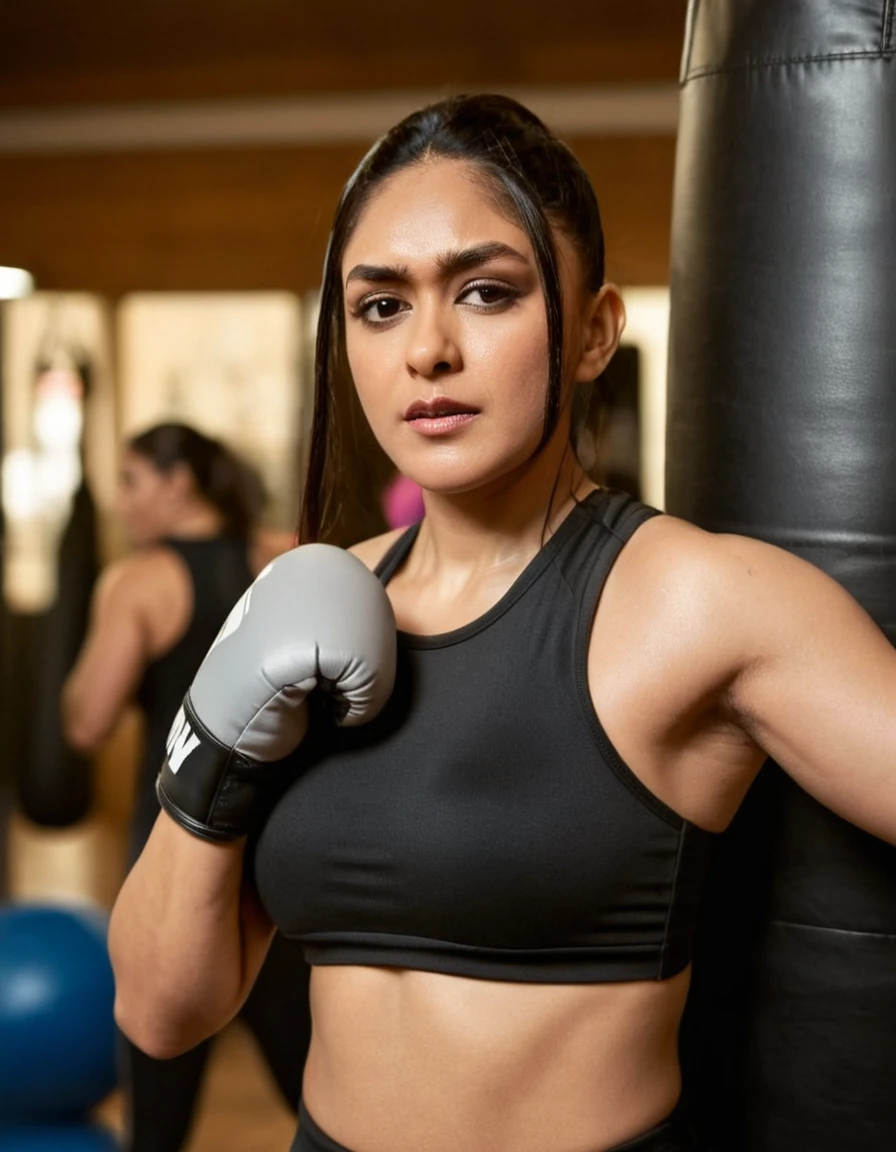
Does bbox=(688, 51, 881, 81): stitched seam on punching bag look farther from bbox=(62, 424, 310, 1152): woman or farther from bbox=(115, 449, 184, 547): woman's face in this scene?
bbox=(115, 449, 184, 547): woman's face

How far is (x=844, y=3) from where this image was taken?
113 cm

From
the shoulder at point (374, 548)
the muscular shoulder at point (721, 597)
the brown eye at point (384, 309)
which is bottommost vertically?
the shoulder at point (374, 548)

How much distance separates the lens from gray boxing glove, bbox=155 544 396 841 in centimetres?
101

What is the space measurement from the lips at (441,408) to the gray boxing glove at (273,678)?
0.40 feet

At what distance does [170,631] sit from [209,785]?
4.92 feet

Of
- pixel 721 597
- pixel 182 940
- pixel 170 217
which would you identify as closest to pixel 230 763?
pixel 182 940

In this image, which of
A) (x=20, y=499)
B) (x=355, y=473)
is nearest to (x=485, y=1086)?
(x=355, y=473)

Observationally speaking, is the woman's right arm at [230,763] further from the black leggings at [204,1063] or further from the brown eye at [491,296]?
the black leggings at [204,1063]

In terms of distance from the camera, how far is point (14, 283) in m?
5.08

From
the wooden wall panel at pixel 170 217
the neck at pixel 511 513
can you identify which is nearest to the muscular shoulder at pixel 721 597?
the neck at pixel 511 513

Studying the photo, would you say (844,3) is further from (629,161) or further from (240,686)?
(629,161)

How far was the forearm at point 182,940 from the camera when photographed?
109cm

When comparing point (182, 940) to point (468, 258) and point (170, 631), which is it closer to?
point (468, 258)

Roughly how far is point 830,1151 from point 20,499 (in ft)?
14.3
